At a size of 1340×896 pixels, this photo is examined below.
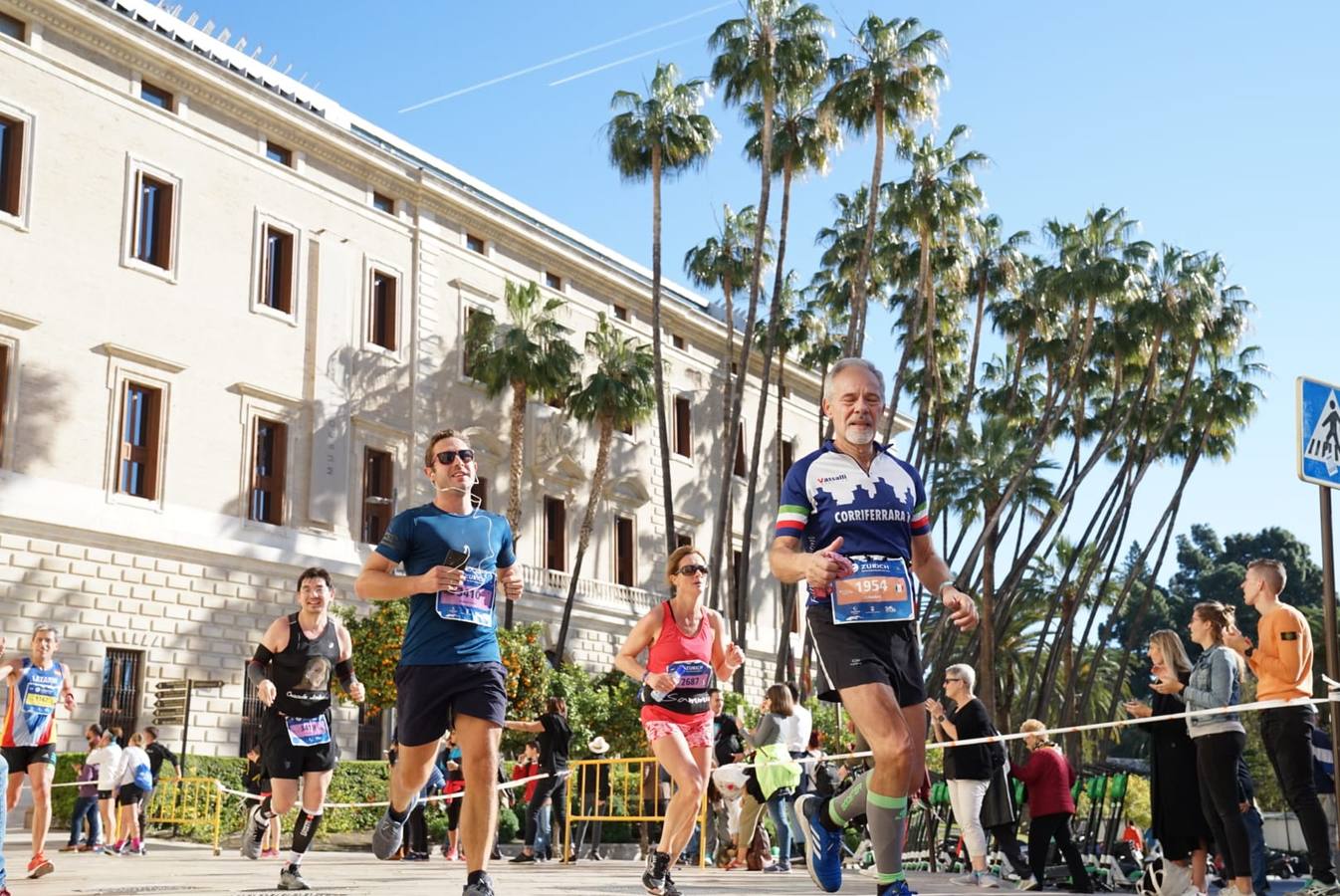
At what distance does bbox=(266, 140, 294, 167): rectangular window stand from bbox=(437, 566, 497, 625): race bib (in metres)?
28.2

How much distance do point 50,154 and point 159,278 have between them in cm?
313

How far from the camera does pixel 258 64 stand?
3422 centimetres

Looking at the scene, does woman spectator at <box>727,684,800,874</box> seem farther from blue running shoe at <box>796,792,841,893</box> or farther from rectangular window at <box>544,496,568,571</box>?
rectangular window at <box>544,496,568,571</box>

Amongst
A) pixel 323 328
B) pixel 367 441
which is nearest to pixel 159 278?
pixel 323 328

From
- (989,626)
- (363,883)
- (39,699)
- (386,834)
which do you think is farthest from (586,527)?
(386,834)

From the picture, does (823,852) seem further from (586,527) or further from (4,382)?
(586,527)

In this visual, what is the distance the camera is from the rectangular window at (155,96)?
97.8 ft

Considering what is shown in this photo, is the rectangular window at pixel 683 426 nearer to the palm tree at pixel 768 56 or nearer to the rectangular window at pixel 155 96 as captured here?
the palm tree at pixel 768 56

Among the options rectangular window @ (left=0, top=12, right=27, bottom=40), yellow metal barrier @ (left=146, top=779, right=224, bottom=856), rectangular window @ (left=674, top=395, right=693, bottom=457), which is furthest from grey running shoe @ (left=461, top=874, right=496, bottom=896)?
rectangular window @ (left=674, top=395, right=693, bottom=457)

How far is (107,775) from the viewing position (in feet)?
61.2

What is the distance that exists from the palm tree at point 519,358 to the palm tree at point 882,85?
302 inches

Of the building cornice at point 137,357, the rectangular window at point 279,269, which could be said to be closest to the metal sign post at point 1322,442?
the building cornice at point 137,357

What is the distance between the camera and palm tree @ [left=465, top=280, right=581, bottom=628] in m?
36.8

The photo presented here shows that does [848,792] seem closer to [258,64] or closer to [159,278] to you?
[159,278]
